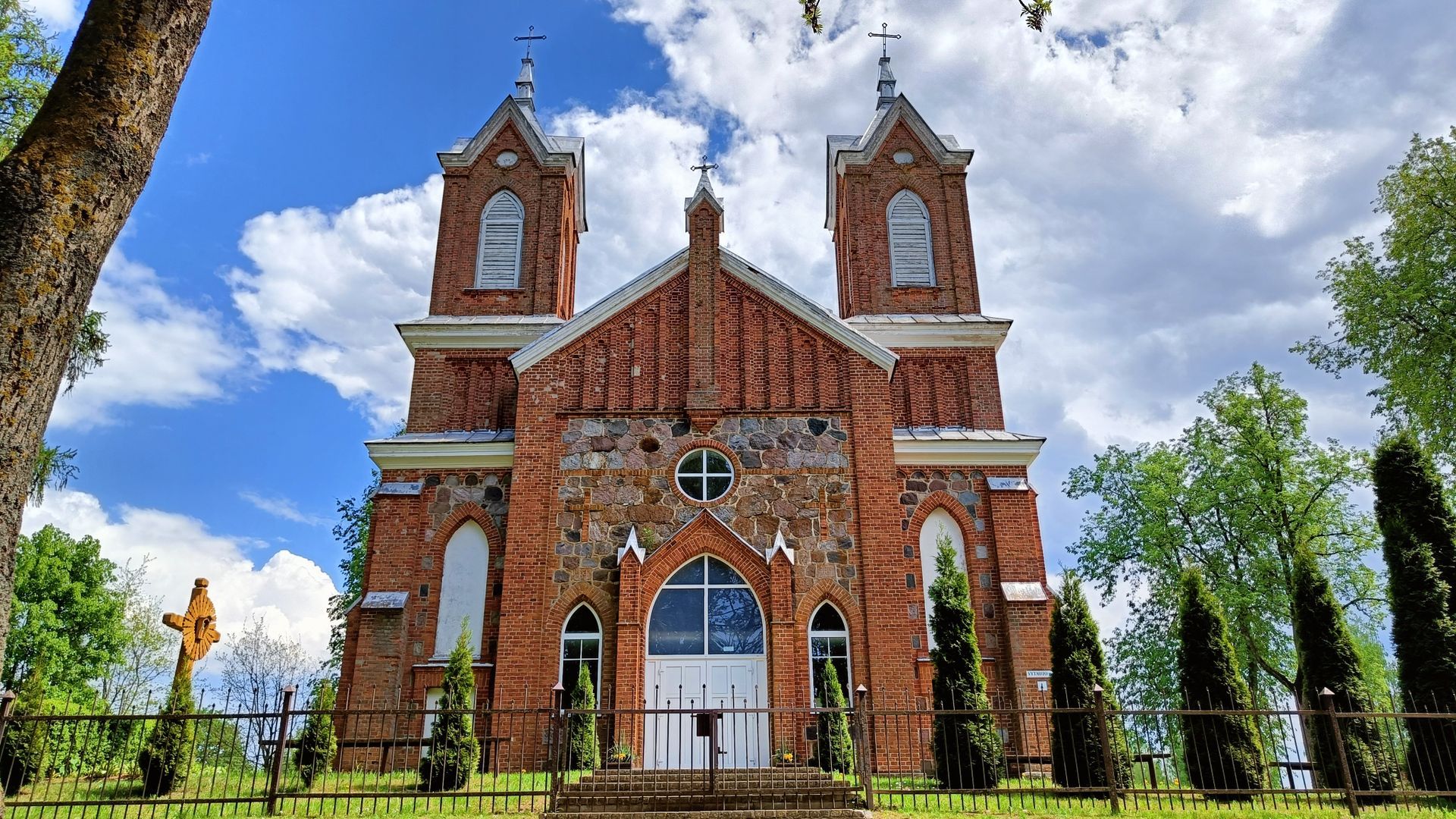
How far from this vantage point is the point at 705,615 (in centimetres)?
1750

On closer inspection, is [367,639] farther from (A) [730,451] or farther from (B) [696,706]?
(A) [730,451]

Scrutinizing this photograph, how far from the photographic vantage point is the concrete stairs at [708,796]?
11578mm

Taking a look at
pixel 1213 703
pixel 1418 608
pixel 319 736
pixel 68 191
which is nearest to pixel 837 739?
pixel 1213 703

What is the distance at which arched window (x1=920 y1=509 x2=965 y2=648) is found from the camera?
18938mm

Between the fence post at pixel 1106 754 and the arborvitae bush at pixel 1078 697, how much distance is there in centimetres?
35

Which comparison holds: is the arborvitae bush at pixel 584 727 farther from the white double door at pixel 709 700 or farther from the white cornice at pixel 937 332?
the white cornice at pixel 937 332

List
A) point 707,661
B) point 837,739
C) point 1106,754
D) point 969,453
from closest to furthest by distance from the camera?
point 1106,754 < point 837,739 < point 707,661 < point 969,453

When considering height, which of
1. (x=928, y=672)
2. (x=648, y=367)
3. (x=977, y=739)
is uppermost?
(x=648, y=367)

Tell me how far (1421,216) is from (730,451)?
14.9 meters

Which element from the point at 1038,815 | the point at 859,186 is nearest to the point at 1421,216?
the point at 859,186

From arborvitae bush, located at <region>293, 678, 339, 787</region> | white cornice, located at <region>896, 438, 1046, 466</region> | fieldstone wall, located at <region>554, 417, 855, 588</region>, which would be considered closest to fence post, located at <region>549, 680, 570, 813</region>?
arborvitae bush, located at <region>293, 678, 339, 787</region>

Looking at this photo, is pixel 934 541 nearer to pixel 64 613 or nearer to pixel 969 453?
pixel 969 453

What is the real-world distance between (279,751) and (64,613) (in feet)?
95.5

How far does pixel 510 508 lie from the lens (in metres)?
18.3
